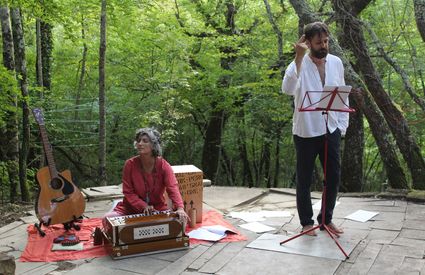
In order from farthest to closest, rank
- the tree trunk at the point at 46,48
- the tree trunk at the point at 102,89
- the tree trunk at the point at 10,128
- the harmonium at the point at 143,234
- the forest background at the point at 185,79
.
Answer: the tree trunk at the point at 46,48 < the tree trunk at the point at 102,89 < the forest background at the point at 185,79 < the tree trunk at the point at 10,128 < the harmonium at the point at 143,234

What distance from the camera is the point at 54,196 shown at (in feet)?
14.6

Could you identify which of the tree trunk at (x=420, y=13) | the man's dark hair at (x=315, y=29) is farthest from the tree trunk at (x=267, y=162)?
the man's dark hair at (x=315, y=29)

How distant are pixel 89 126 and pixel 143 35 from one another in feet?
8.85

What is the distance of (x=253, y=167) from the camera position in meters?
14.0

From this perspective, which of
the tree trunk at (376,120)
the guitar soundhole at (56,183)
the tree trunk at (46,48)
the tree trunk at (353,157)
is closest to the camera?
the guitar soundhole at (56,183)

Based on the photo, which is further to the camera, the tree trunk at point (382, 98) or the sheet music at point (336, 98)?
the tree trunk at point (382, 98)

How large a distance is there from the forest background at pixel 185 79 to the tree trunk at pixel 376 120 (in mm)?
42

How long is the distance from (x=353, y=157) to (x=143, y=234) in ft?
15.2

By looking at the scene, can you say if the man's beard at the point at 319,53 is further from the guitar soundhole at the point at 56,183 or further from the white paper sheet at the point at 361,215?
the guitar soundhole at the point at 56,183

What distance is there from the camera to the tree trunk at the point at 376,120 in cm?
623

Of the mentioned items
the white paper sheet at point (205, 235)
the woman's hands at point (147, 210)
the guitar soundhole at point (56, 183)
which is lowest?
the white paper sheet at point (205, 235)

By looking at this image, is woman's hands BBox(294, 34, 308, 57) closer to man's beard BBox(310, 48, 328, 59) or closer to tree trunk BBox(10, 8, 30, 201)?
man's beard BBox(310, 48, 328, 59)

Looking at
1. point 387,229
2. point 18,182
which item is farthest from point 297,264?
point 18,182

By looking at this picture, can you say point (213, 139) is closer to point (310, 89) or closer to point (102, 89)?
point (102, 89)
